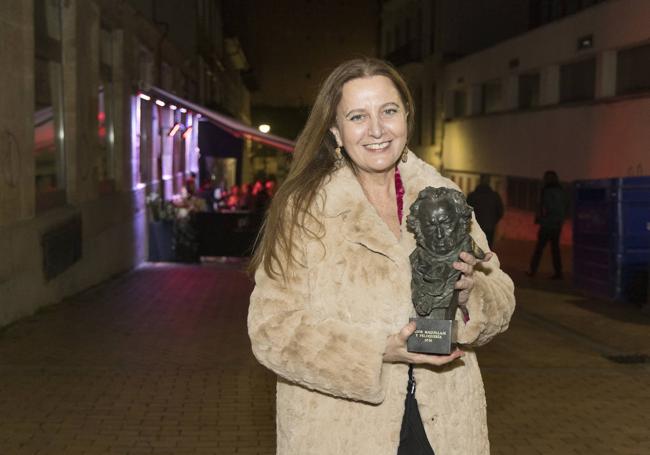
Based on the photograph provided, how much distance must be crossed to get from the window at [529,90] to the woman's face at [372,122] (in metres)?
21.7

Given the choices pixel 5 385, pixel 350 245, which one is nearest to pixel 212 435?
pixel 5 385

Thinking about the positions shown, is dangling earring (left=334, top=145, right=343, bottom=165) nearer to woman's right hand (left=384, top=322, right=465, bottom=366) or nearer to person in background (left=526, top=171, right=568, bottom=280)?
woman's right hand (left=384, top=322, right=465, bottom=366)

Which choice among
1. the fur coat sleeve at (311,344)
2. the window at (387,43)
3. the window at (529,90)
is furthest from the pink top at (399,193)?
the window at (387,43)

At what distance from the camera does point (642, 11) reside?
17047 mm

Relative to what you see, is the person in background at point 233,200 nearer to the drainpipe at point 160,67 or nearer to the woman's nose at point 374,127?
the drainpipe at point 160,67

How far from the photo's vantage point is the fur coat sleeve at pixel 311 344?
255 cm

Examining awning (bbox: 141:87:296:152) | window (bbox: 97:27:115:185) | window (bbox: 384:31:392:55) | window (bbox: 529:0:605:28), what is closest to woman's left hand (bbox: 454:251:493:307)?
window (bbox: 97:27:115:185)

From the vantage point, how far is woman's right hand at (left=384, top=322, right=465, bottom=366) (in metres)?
2.51

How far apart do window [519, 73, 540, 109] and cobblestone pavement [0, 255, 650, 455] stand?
13540 mm

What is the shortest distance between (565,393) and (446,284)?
4808mm

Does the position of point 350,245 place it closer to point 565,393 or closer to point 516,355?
point 565,393

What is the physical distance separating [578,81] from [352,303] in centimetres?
1936

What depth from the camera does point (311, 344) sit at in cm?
255

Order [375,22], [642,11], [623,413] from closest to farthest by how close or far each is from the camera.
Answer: [623,413]
[642,11]
[375,22]
